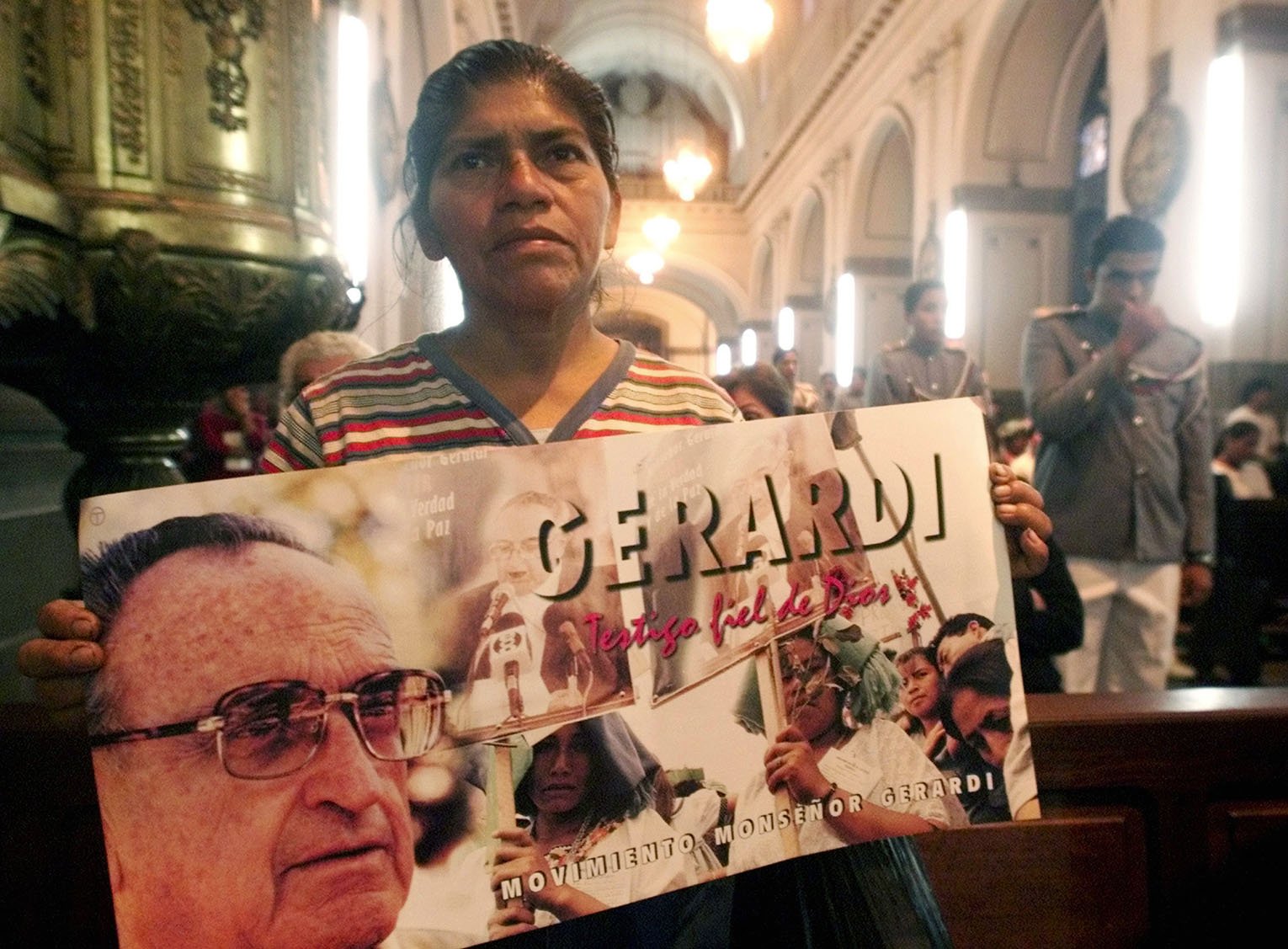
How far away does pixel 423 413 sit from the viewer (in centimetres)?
92

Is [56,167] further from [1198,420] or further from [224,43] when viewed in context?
[1198,420]

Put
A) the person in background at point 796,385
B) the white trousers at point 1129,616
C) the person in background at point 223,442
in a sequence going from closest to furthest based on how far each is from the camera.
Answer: the white trousers at point 1129,616 → the person in background at point 223,442 → the person in background at point 796,385

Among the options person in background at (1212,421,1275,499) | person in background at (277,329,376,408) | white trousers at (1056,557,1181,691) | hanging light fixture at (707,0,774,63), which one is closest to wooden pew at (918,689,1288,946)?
white trousers at (1056,557,1181,691)

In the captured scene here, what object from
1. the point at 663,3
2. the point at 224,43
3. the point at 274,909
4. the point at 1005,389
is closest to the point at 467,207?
the point at 274,909

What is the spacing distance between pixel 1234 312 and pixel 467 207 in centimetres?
592

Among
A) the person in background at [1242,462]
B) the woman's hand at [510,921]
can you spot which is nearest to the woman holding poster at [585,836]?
the woman's hand at [510,921]

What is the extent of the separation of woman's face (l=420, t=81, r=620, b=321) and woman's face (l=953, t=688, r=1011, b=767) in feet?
1.89

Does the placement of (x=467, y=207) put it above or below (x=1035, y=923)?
above

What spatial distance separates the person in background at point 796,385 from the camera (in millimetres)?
4484

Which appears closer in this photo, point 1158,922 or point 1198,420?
point 1158,922

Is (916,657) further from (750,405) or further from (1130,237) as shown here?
(1130,237)

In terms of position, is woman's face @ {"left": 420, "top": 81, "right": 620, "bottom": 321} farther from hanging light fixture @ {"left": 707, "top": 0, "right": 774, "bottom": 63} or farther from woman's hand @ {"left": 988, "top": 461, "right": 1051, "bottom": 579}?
hanging light fixture @ {"left": 707, "top": 0, "right": 774, "bottom": 63}

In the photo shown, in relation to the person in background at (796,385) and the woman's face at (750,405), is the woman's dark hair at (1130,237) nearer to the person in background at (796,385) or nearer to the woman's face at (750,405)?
the woman's face at (750,405)

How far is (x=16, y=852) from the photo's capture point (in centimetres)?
106
